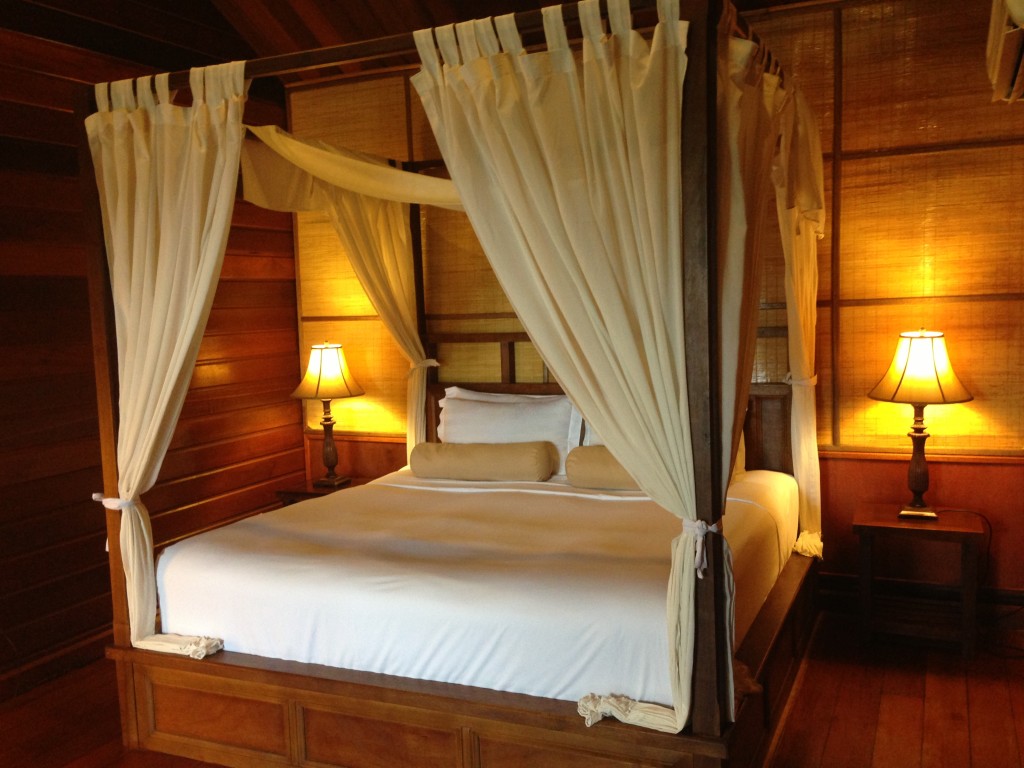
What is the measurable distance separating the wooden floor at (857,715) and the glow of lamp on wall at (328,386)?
1313 millimetres

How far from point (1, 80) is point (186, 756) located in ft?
8.35

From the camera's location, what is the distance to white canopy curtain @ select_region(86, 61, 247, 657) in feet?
8.29

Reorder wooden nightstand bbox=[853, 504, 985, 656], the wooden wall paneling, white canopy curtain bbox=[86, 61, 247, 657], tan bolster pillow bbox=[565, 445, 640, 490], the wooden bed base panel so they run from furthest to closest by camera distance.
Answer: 1. the wooden wall paneling
2. tan bolster pillow bbox=[565, 445, 640, 490]
3. wooden nightstand bbox=[853, 504, 985, 656]
4. white canopy curtain bbox=[86, 61, 247, 657]
5. the wooden bed base panel

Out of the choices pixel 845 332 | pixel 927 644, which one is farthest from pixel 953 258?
pixel 927 644

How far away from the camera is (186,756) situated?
2717mm

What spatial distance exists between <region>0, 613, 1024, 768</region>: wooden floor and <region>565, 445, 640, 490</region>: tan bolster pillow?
3.18 ft

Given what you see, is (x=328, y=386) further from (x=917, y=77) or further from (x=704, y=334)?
(x=917, y=77)

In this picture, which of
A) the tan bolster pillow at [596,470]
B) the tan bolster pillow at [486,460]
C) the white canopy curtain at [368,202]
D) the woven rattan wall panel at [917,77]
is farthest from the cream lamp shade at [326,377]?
the woven rattan wall panel at [917,77]

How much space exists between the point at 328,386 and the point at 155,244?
1.78 metres

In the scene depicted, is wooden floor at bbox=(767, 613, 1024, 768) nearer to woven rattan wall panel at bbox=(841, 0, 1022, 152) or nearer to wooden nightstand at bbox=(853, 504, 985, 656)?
wooden nightstand at bbox=(853, 504, 985, 656)

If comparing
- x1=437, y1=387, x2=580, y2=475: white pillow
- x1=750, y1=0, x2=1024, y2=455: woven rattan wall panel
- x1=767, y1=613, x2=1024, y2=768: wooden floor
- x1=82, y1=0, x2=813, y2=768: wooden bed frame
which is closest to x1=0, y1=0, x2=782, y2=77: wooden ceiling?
x1=750, y1=0, x2=1024, y2=455: woven rattan wall panel

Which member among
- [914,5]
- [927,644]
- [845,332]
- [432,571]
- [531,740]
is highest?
[914,5]

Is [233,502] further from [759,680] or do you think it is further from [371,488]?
[759,680]

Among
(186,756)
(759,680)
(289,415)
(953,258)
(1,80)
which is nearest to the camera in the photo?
(759,680)
